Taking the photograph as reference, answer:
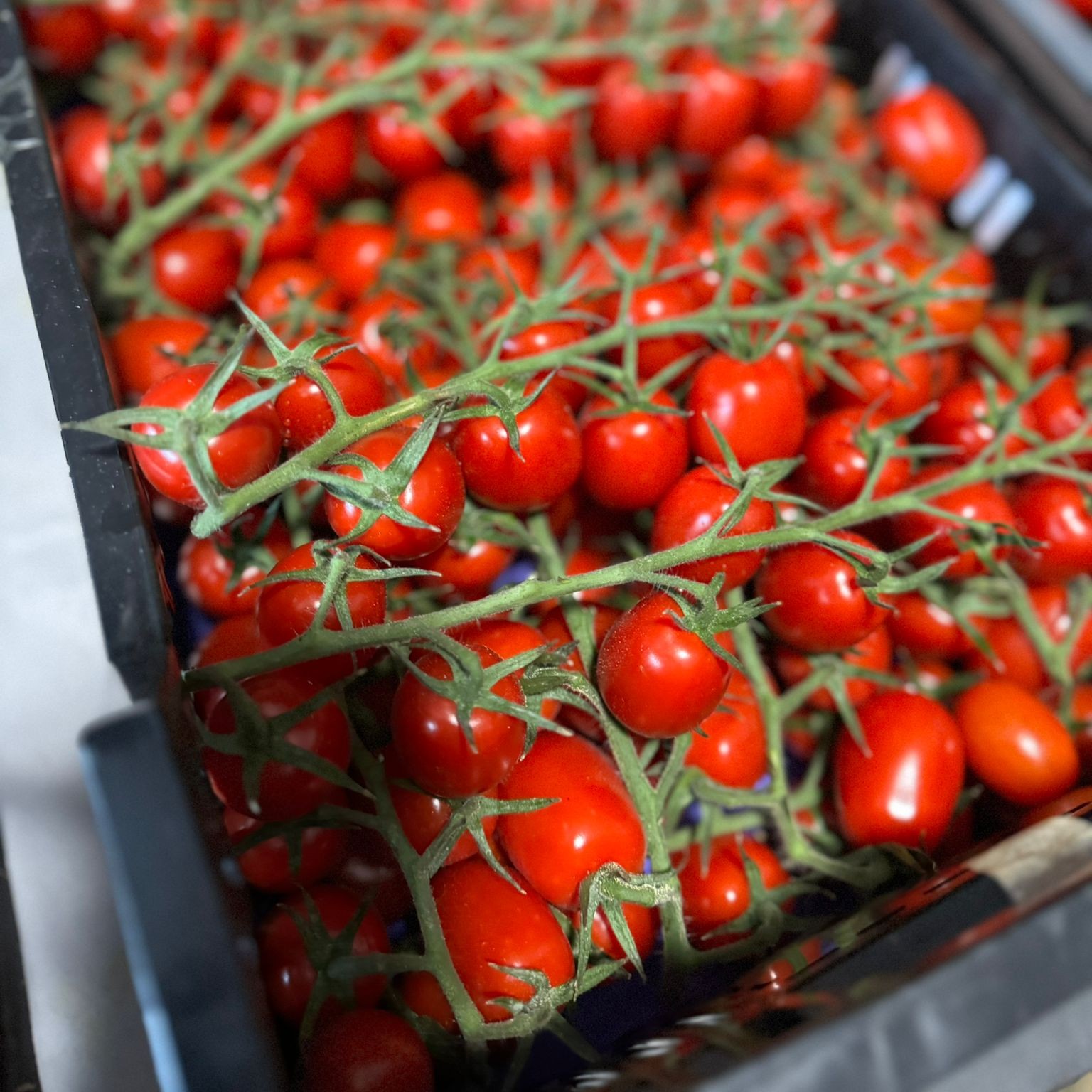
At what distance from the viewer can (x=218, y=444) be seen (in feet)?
1.84

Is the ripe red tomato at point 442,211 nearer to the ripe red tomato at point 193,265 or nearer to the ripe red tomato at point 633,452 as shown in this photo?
the ripe red tomato at point 193,265

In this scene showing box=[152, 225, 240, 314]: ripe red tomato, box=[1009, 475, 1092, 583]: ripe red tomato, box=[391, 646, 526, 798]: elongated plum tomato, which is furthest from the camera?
box=[152, 225, 240, 314]: ripe red tomato

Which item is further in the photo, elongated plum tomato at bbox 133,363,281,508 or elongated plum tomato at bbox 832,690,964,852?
elongated plum tomato at bbox 832,690,964,852

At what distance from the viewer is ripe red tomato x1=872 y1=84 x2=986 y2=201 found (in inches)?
45.0

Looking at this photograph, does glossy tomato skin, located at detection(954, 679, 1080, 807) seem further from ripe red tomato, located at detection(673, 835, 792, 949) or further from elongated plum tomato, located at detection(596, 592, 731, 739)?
elongated plum tomato, located at detection(596, 592, 731, 739)

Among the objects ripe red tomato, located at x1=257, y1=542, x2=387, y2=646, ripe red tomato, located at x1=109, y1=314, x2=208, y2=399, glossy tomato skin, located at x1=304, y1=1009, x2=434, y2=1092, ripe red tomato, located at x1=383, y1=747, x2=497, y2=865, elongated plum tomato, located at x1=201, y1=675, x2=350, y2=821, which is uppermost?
ripe red tomato, located at x1=109, y1=314, x2=208, y2=399

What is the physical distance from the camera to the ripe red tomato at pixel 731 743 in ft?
2.20

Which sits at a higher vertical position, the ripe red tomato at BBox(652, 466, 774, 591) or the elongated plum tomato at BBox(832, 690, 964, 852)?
the ripe red tomato at BBox(652, 466, 774, 591)

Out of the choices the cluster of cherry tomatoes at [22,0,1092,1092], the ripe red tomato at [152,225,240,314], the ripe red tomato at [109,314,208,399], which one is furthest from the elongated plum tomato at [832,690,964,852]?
the ripe red tomato at [152,225,240,314]

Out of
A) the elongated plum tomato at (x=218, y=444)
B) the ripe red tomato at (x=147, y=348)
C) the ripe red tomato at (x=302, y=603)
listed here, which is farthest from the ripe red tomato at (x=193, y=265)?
the ripe red tomato at (x=302, y=603)

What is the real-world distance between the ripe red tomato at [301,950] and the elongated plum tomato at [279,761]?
98mm

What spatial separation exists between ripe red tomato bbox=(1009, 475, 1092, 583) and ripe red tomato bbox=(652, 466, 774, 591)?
0.31 metres

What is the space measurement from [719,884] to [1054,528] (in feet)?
1.43

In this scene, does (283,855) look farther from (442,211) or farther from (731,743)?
(442,211)
